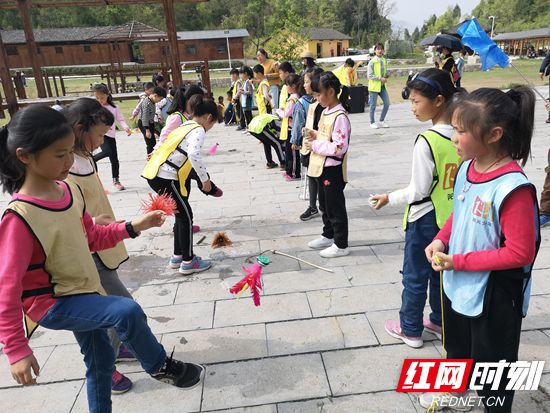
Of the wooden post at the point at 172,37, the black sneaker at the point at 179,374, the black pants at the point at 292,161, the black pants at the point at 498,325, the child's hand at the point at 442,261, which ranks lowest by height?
the black sneaker at the point at 179,374

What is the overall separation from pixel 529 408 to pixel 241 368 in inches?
64.4

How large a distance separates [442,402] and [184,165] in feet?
9.01

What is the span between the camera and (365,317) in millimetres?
3021

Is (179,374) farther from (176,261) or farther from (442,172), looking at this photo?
(442,172)

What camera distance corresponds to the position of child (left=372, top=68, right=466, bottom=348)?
2.27m

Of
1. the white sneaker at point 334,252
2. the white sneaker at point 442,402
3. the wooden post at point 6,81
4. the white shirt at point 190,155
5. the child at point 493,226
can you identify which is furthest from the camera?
the wooden post at point 6,81

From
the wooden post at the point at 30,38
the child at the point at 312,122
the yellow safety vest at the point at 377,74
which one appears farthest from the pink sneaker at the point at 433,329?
the wooden post at the point at 30,38

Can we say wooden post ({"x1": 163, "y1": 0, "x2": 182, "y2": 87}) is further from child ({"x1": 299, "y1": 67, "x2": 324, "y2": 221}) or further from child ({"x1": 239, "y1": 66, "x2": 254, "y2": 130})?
child ({"x1": 299, "y1": 67, "x2": 324, "y2": 221})

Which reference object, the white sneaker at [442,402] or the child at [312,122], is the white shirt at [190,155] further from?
the white sneaker at [442,402]

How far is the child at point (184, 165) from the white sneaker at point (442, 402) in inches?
95.1

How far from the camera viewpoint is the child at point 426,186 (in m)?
2.27

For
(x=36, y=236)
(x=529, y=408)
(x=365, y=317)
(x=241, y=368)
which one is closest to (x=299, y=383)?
(x=241, y=368)

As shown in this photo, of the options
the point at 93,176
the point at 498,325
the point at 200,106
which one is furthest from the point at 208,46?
the point at 498,325

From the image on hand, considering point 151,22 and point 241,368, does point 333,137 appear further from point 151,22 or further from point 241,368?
point 151,22
